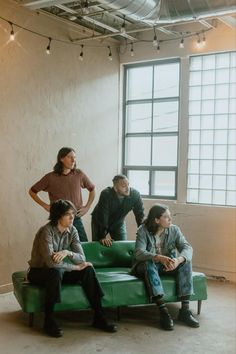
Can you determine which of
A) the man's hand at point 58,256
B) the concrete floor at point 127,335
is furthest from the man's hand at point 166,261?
the man's hand at point 58,256

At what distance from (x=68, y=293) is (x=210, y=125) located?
117 inches

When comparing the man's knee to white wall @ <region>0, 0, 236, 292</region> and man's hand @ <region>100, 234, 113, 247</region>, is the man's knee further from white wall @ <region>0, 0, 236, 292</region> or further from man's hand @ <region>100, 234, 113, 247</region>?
white wall @ <region>0, 0, 236, 292</region>

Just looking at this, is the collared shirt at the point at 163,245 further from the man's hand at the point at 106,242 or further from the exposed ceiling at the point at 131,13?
the exposed ceiling at the point at 131,13

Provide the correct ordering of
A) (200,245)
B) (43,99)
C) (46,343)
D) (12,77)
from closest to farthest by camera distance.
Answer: (46,343) → (12,77) → (43,99) → (200,245)

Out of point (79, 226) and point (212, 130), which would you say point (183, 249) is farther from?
point (212, 130)

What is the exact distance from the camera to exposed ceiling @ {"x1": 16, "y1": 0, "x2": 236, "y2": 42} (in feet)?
13.7

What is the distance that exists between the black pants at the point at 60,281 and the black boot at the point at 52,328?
82 millimetres

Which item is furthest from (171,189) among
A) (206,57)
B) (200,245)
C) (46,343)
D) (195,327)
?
(46,343)

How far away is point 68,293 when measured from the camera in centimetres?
389

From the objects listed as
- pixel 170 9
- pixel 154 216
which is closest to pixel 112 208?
pixel 154 216

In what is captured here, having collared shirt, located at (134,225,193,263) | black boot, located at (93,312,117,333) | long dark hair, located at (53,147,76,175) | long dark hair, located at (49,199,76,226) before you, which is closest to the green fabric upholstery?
black boot, located at (93,312,117,333)

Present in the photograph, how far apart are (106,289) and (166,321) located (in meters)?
0.57

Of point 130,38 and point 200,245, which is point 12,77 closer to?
point 130,38

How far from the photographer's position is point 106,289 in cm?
399
